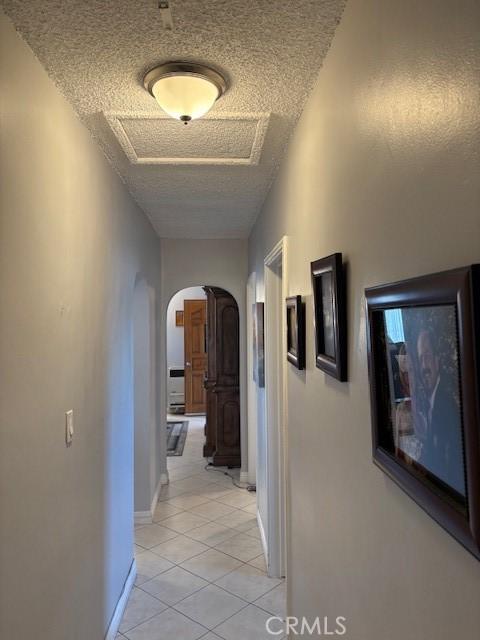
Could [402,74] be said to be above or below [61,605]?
above

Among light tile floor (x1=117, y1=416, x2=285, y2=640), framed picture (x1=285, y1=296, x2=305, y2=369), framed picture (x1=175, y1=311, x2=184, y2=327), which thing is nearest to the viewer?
framed picture (x1=285, y1=296, x2=305, y2=369)

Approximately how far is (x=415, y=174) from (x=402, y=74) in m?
0.20

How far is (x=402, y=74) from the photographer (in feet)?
2.69

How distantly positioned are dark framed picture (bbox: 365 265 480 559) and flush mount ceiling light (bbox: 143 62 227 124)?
990 mm

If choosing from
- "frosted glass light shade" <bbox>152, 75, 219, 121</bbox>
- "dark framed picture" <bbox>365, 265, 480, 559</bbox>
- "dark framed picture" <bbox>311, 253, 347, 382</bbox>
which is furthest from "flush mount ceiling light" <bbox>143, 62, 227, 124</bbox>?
"dark framed picture" <bbox>365, 265, 480, 559</bbox>

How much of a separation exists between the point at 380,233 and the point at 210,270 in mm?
3773

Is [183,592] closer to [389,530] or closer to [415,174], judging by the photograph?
[389,530]

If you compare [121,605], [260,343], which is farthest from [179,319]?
[121,605]

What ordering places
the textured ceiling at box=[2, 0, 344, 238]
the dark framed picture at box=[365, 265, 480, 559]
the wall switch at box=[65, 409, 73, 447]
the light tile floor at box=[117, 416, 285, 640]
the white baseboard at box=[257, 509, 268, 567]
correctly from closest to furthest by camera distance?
the dark framed picture at box=[365, 265, 480, 559] → the textured ceiling at box=[2, 0, 344, 238] → the wall switch at box=[65, 409, 73, 447] → the light tile floor at box=[117, 416, 285, 640] → the white baseboard at box=[257, 509, 268, 567]

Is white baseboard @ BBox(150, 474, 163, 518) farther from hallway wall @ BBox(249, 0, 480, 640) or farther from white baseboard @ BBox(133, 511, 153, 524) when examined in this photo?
hallway wall @ BBox(249, 0, 480, 640)

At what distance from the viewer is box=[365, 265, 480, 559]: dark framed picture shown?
1.88ft

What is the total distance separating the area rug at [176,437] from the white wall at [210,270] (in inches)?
61.5

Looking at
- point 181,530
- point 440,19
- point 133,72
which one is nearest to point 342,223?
point 440,19

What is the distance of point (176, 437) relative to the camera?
667 centimetres
